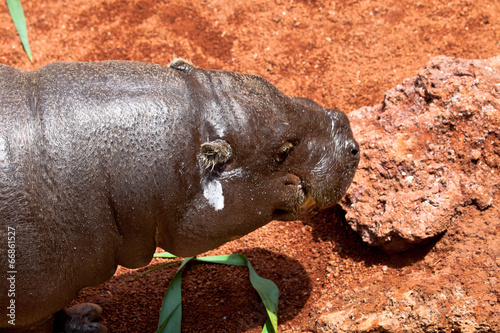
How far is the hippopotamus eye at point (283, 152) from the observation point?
3086 mm

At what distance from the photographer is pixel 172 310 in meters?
3.83

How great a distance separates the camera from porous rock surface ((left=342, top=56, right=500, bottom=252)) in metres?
3.70

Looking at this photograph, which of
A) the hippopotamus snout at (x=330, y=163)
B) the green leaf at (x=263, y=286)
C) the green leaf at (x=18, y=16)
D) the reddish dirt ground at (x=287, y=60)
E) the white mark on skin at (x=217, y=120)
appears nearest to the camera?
the white mark on skin at (x=217, y=120)

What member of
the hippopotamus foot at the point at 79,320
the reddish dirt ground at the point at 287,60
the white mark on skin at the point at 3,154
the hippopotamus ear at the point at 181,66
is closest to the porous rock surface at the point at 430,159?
the reddish dirt ground at the point at 287,60

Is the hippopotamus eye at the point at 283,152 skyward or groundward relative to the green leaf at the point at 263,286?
skyward

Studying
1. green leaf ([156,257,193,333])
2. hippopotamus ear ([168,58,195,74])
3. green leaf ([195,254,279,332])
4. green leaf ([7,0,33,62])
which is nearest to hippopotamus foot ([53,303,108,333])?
green leaf ([156,257,193,333])

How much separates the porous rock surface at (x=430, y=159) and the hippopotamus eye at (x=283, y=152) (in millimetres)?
1090

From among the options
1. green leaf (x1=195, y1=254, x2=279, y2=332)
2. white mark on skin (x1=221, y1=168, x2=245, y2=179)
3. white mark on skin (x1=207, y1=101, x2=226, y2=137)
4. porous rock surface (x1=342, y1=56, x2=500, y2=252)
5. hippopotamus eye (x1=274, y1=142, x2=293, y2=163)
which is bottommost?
green leaf (x1=195, y1=254, x2=279, y2=332)

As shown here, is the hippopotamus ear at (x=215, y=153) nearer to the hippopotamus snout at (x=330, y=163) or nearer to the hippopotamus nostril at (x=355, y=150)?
the hippopotamus snout at (x=330, y=163)

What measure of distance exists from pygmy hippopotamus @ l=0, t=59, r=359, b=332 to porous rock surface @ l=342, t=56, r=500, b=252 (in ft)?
2.75

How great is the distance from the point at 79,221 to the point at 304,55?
417cm

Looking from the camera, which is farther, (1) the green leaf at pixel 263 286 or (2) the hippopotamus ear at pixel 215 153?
(1) the green leaf at pixel 263 286

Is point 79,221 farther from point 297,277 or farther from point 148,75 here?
point 297,277

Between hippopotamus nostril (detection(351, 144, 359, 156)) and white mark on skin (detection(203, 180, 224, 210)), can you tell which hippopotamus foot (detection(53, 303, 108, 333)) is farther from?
hippopotamus nostril (detection(351, 144, 359, 156))
